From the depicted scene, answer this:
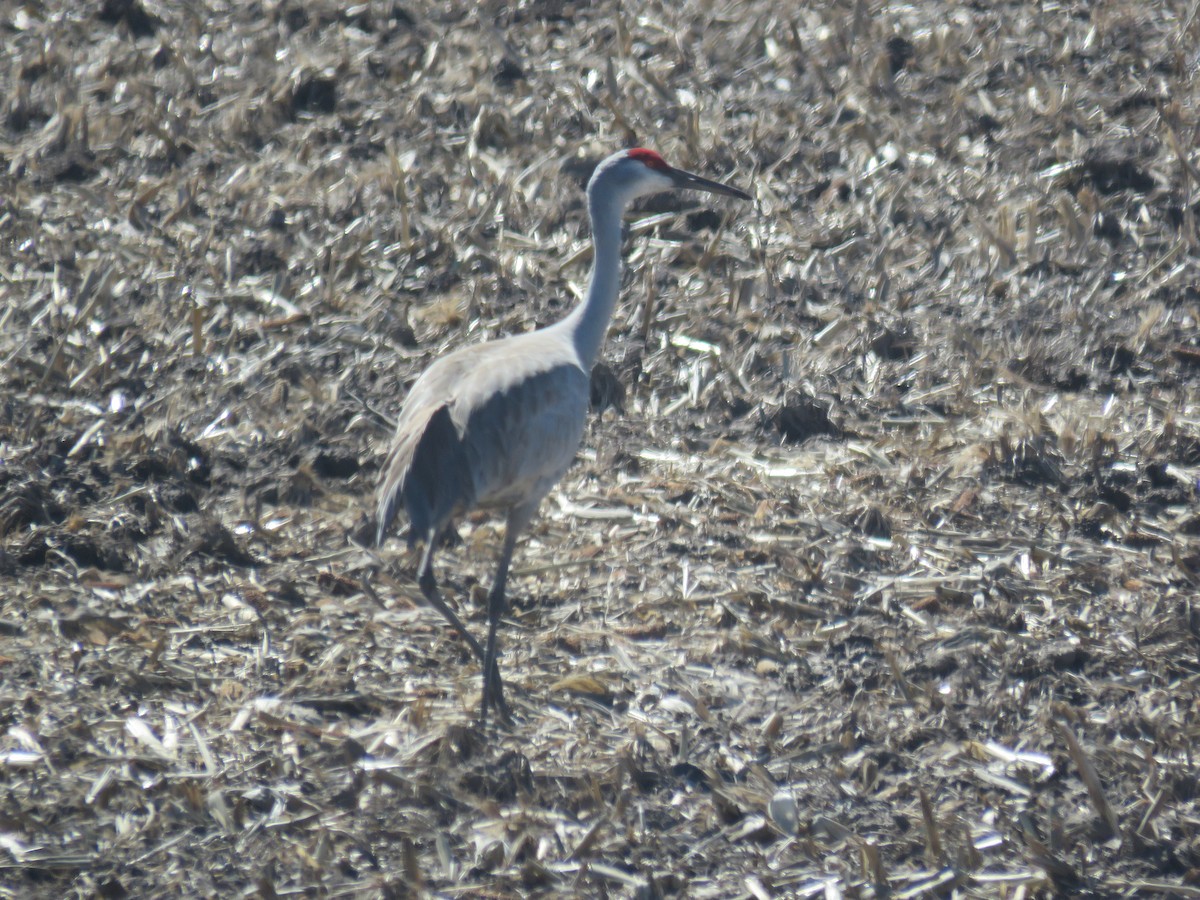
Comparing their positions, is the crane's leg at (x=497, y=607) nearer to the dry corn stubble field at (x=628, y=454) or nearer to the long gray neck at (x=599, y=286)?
the dry corn stubble field at (x=628, y=454)

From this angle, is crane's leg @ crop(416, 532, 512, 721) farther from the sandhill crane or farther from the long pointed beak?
the long pointed beak

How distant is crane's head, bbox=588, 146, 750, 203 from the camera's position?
5.25 metres

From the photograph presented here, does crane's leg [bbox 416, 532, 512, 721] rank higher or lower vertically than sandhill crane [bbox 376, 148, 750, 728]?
lower

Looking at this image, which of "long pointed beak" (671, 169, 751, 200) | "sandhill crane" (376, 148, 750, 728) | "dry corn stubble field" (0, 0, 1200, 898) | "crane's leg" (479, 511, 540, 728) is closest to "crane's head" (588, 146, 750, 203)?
"long pointed beak" (671, 169, 751, 200)

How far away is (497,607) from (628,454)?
1.14 m

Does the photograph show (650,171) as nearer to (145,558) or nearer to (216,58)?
(145,558)

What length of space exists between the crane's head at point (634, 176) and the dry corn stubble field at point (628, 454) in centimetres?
70

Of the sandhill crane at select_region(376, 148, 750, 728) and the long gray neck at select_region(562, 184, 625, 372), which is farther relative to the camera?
the long gray neck at select_region(562, 184, 625, 372)

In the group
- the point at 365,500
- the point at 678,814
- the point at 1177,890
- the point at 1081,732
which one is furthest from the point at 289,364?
the point at 1177,890

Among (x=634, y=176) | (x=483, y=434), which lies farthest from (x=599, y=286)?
(x=483, y=434)

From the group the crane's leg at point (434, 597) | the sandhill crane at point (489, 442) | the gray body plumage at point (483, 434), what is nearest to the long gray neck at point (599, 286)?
the sandhill crane at point (489, 442)

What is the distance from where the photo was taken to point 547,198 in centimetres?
659

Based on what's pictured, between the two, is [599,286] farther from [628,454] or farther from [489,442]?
[489,442]

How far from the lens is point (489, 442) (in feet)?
14.5
